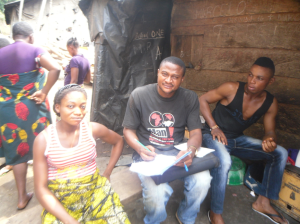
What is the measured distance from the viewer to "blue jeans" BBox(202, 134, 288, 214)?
1877 millimetres

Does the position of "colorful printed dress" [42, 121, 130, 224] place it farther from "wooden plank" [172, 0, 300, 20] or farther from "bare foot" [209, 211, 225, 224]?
"wooden plank" [172, 0, 300, 20]

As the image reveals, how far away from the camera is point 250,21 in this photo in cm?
283

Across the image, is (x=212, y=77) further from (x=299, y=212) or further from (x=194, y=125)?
(x=299, y=212)

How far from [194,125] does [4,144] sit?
2065 mm

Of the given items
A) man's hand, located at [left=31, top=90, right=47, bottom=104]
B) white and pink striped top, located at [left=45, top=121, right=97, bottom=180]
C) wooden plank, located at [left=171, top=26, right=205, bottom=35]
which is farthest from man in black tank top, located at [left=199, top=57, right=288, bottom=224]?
man's hand, located at [left=31, top=90, right=47, bottom=104]

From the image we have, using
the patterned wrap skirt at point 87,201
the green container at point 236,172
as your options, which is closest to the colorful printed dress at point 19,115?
the patterned wrap skirt at point 87,201

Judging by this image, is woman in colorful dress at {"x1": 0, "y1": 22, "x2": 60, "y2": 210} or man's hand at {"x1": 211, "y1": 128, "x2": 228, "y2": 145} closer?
woman in colorful dress at {"x1": 0, "y1": 22, "x2": 60, "y2": 210}

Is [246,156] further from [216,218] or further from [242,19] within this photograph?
[242,19]

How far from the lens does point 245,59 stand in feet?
9.74

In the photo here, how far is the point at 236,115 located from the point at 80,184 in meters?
1.88

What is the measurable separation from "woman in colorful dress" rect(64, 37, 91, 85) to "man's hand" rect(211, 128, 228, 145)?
2.42 m

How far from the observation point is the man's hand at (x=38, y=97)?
207cm

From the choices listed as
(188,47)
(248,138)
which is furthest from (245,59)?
(248,138)

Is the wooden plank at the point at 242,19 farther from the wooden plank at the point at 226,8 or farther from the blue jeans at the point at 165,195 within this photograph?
the blue jeans at the point at 165,195
